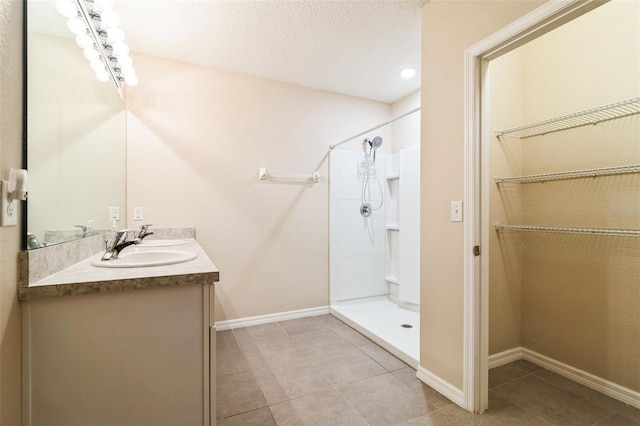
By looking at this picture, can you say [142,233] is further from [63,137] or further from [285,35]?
[285,35]

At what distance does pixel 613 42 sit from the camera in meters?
1.73

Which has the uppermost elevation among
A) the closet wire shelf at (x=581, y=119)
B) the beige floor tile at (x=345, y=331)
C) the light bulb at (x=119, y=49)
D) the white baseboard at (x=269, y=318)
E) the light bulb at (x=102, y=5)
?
the light bulb at (x=102, y=5)

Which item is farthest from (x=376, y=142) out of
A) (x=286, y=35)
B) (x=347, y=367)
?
(x=347, y=367)

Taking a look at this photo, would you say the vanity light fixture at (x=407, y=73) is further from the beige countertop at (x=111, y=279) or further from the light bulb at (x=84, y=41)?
the beige countertop at (x=111, y=279)

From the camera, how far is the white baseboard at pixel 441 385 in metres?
1.58

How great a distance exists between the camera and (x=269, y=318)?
2834mm

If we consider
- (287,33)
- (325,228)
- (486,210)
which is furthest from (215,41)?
(486,210)

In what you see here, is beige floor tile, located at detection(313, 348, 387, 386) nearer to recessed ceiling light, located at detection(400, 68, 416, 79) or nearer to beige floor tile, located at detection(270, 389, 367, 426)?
beige floor tile, located at detection(270, 389, 367, 426)

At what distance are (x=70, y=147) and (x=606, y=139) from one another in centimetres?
303

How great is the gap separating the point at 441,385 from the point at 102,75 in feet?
9.27

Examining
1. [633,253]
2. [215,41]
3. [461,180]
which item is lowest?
[633,253]

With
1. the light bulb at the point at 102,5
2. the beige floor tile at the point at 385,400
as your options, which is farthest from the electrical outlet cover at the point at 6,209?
the beige floor tile at the point at 385,400

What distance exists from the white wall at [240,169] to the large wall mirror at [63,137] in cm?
44

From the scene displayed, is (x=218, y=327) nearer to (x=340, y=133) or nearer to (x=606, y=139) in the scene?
(x=340, y=133)
